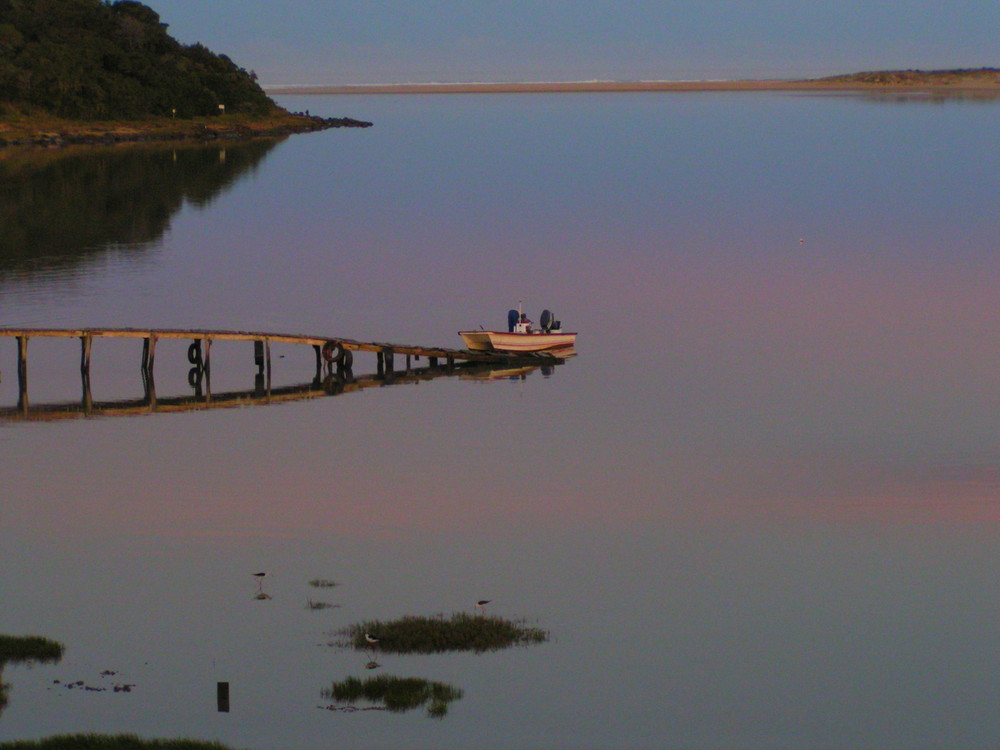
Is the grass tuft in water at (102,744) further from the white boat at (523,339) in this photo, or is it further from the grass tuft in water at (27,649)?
the white boat at (523,339)

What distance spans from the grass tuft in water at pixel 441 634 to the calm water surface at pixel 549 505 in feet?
1.52

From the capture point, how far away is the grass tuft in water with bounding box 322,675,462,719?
24.5 metres

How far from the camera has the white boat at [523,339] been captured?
55844mm

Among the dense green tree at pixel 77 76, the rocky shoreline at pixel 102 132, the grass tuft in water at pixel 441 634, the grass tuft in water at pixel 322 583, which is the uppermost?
the dense green tree at pixel 77 76

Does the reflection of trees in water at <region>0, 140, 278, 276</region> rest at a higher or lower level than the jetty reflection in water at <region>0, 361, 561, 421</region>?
higher

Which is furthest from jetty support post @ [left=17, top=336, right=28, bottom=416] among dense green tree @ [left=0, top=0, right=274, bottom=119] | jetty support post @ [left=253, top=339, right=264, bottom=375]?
dense green tree @ [left=0, top=0, right=274, bottom=119]

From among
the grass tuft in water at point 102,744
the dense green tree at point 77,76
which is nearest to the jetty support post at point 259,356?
the grass tuft in water at point 102,744

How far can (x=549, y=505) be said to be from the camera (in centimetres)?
3769

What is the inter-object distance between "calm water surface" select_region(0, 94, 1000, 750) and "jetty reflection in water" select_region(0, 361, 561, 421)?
69cm

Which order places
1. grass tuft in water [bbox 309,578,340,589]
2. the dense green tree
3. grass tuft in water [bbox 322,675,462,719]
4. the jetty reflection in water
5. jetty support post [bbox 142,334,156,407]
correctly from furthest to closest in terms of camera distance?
the dense green tree, jetty support post [bbox 142,334,156,407], the jetty reflection in water, grass tuft in water [bbox 309,578,340,589], grass tuft in water [bbox 322,675,462,719]

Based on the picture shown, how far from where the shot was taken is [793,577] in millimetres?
32406

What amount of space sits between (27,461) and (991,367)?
101 ft

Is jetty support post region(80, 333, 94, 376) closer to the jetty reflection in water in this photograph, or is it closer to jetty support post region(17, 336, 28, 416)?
the jetty reflection in water

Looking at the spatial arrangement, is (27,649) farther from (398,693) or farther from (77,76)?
(77,76)
